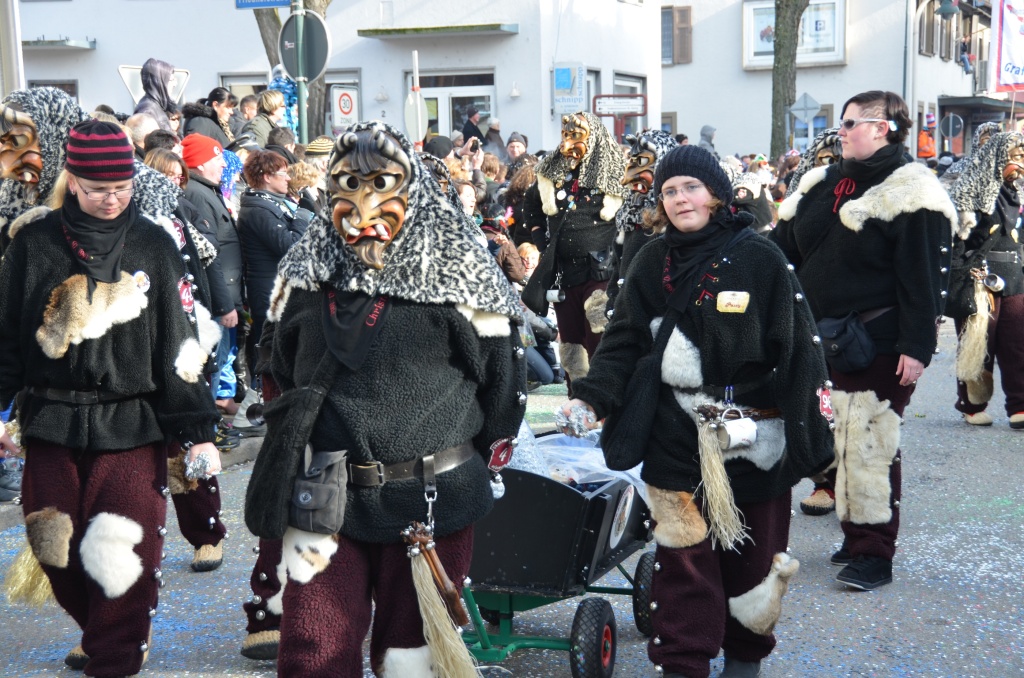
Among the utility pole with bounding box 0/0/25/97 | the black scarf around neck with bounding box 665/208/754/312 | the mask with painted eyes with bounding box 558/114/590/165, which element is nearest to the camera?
the black scarf around neck with bounding box 665/208/754/312

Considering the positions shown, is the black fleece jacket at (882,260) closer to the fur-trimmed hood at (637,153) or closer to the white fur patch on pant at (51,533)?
the fur-trimmed hood at (637,153)

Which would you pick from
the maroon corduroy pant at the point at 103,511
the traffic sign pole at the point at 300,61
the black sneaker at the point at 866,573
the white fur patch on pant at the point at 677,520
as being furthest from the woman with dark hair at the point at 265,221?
the white fur patch on pant at the point at 677,520

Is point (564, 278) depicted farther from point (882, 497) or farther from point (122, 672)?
point (122, 672)

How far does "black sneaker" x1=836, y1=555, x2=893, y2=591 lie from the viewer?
5.59 m

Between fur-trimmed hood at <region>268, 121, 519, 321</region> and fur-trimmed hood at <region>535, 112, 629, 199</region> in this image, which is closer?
fur-trimmed hood at <region>268, 121, 519, 321</region>

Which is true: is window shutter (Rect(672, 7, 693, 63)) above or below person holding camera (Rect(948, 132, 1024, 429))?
above

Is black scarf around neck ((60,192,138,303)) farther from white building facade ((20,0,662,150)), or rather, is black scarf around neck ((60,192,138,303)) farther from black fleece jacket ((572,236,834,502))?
white building facade ((20,0,662,150))

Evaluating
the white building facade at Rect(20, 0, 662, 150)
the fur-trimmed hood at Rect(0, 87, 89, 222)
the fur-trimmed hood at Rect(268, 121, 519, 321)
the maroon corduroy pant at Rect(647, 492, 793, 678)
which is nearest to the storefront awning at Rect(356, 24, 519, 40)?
the white building facade at Rect(20, 0, 662, 150)

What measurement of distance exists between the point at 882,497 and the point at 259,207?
4348mm

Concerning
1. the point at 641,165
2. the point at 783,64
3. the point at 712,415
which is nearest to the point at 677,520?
the point at 712,415

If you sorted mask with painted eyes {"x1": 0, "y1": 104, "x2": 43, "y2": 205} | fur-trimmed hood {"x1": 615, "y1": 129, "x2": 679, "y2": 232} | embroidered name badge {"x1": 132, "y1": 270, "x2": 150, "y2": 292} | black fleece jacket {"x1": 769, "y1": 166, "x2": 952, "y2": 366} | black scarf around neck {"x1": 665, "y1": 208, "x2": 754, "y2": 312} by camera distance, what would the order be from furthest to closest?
fur-trimmed hood {"x1": 615, "y1": 129, "x2": 679, "y2": 232} → black fleece jacket {"x1": 769, "y1": 166, "x2": 952, "y2": 366} → mask with painted eyes {"x1": 0, "y1": 104, "x2": 43, "y2": 205} → embroidered name badge {"x1": 132, "y1": 270, "x2": 150, "y2": 292} → black scarf around neck {"x1": 665, "y1": 208, "x2": 754, "y2": 312}

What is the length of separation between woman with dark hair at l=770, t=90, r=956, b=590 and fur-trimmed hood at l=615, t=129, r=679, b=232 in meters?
1.25

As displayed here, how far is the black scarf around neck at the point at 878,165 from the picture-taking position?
552cm

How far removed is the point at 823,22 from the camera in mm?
40719
